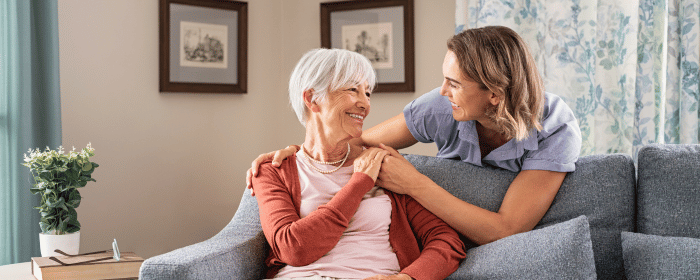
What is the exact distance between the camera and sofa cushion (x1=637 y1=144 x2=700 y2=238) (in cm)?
154

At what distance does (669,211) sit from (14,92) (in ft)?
7.90

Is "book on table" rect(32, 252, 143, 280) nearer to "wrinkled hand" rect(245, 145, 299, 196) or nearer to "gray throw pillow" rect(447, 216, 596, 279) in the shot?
"wrinkled hand" rect(245, 145, 299, 196)

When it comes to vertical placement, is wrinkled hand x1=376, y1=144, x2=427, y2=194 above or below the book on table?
above

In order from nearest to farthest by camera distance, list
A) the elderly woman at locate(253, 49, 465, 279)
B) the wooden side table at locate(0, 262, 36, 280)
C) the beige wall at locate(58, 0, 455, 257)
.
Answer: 1. the elderly woman at locate(253, 49, 465, 279)
2. the wooden side table at locate(0, 262, 36, 280)
3. the beige wall at locate(58, 0, 455, 257)

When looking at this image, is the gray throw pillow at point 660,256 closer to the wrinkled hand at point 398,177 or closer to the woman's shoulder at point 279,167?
the wrinkled hand at point 398,177

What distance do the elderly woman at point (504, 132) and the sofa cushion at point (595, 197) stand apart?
0.15ft

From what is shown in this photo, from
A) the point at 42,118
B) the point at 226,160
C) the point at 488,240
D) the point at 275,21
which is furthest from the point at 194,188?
the point at 488,240

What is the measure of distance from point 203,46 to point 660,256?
2.38 meters

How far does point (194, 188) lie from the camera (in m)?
3.00

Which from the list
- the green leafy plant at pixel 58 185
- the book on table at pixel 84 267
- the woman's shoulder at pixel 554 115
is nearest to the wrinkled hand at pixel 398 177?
the woman's shoulder at pixel 554 115

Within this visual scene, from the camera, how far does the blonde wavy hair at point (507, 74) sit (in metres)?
1.54

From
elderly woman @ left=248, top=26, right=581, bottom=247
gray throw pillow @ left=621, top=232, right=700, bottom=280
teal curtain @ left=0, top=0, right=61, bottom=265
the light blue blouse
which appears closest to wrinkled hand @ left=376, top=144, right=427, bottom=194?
elderly woman @ left=248, top=26, right=581, bottom=247

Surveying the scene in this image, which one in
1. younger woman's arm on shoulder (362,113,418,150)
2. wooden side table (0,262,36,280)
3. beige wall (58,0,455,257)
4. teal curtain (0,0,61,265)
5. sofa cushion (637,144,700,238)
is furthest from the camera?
beige wall (58,0,455,257)

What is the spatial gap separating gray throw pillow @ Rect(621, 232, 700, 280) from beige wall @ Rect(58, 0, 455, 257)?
153 centimetres
